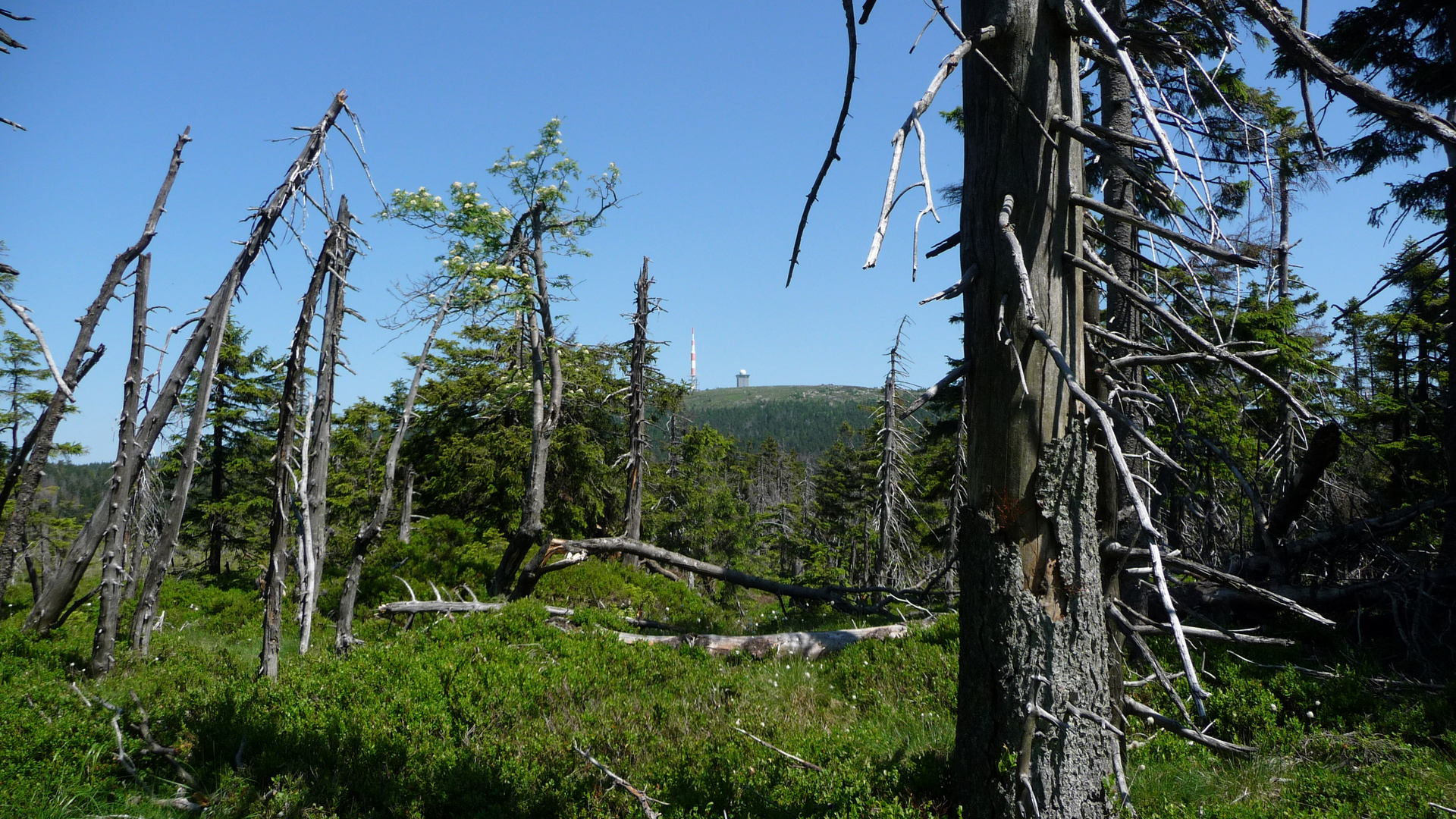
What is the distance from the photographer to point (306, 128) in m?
6.34

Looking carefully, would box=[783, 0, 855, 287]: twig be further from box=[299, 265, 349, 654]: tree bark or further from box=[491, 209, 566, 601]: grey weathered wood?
box=[491, 209, 566, 601]: grey weathered wood

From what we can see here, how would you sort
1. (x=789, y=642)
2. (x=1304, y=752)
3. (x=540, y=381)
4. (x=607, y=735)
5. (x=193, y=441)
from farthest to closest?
(x=540, y=381), (x=789, y=642), (x=193, y=441), (x=607, y=735), (x=1304, y=752)

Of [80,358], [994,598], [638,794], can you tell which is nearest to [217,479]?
[80,358]

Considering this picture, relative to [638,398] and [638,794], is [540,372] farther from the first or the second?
[638,794]

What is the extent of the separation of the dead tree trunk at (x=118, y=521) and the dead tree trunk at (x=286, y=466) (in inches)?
81.6

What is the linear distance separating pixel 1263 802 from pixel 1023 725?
2.21 metres

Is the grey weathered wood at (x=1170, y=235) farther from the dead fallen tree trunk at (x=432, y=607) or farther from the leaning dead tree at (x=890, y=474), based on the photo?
the leaning dead tree at (x=890, y=474)

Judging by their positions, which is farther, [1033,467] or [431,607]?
[431,607]

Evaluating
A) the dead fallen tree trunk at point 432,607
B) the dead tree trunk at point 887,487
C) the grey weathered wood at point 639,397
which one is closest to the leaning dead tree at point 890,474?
the dead tree trunk at point 887,487

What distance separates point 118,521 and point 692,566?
7.00m

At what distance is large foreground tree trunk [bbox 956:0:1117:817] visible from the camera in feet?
9.66

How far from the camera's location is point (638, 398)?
2283 cm

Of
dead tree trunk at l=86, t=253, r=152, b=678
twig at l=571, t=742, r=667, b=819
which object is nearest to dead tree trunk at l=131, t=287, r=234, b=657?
dead tree trunk at l=86, t=253, r=152, b=678

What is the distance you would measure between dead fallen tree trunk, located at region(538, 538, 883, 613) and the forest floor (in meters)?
2.13
